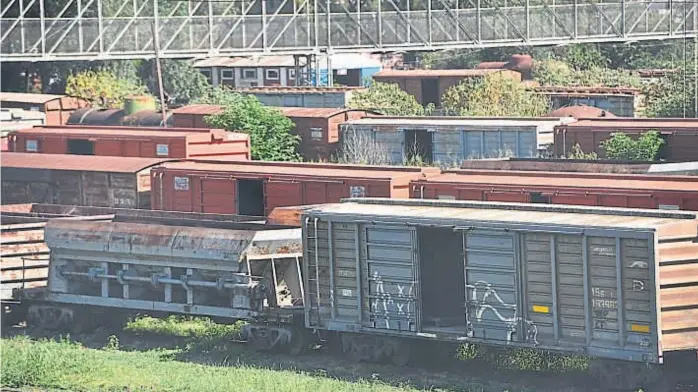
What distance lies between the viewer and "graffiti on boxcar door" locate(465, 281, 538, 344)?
17.6 metres

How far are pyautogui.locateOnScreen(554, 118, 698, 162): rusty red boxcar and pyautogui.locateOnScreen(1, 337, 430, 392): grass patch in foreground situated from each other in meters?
16.1

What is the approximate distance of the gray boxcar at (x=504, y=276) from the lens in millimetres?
16422

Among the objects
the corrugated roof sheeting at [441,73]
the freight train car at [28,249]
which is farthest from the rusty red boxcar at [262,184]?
the corrugated roof sheeting at [441,73]

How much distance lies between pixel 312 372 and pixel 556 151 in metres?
17.0

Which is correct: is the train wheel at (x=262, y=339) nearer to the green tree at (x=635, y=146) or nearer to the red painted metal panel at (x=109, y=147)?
the green tree at (x=635, y=146)

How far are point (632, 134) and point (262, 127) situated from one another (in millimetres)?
11724

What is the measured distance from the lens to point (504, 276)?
1772cm

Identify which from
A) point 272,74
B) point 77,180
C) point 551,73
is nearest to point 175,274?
point 77,180

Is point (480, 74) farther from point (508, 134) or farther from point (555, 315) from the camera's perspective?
point (555, 315)

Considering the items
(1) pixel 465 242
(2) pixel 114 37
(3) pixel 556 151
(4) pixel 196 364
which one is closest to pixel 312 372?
(4) pixel 196 364

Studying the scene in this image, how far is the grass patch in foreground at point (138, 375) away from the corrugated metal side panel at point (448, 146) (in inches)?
686

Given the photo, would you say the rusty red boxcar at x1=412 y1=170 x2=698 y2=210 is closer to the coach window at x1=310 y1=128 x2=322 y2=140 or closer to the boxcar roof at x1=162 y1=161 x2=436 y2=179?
the boxcar roof at x1=162 y1=161 x2=436 y2=179

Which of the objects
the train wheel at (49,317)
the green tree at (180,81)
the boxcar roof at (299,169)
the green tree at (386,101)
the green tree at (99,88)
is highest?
the green tree at (180,81)

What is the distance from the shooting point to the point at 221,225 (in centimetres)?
2345
